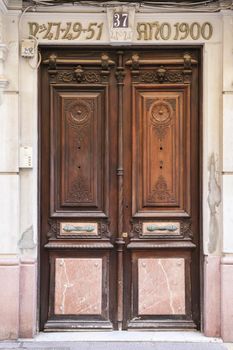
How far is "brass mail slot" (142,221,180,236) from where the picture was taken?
779cm

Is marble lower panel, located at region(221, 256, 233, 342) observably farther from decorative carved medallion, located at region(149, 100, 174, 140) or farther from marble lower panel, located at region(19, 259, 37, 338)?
marble lower panel, located at region(19, 259, 37, 338)

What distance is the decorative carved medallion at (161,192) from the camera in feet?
25.5

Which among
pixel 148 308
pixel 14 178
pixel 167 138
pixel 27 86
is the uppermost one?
pixel 27 86

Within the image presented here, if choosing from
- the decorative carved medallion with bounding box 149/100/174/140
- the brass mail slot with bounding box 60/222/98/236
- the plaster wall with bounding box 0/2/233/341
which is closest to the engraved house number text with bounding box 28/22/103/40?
the plaster wall with bounding box 0/2/233/341

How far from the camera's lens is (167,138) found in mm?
7797

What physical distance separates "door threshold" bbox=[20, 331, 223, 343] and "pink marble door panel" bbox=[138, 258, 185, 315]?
0.25m

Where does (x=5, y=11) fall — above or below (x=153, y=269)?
above

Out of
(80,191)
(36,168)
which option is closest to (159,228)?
(80,191)

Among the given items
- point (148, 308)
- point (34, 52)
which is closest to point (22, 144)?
point (34, 52)

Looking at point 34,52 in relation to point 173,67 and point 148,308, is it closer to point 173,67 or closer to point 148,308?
point 173,67

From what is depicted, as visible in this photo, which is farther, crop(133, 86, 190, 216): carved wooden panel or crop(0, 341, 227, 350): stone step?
crop(133, 86, 190, 216): carved wooden panel

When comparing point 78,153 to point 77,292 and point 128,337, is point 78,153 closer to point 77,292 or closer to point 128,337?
point 77,292

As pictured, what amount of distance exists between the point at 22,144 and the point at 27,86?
673 millimetres

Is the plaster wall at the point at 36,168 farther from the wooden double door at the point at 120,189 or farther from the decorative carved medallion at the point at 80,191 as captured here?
the decorative carved medallion at the point at 80,191
